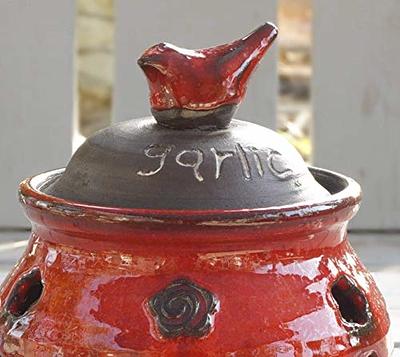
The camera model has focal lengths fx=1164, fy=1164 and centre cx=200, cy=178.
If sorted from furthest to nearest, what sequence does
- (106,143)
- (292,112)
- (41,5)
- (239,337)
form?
(292,112)
(41,5)
(106,143)
(239,337)

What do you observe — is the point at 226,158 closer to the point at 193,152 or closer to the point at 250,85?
the point at 193,152

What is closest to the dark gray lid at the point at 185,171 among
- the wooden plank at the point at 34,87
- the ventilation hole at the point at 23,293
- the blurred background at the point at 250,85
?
the ventilation hole at the point at 23,293

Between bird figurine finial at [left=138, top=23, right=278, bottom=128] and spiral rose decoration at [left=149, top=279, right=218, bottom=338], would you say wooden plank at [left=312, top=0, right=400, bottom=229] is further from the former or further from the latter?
spiral rose decoration at [left=149, top=279, right=218, bottom=338]

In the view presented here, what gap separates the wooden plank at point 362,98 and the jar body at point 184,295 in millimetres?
1480

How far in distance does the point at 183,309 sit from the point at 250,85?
1.49m

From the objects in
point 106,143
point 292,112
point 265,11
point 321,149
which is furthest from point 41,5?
point 292,112

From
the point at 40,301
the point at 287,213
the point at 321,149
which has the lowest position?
the point at 321,149

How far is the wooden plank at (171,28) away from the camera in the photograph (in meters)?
2.69

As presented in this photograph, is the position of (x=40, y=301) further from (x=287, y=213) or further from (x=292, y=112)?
(x=292, y=112)

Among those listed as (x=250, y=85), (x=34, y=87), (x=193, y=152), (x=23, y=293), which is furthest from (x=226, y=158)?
(x=34, y=87)

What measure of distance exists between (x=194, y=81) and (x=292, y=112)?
13.1ft

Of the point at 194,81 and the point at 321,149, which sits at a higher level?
the point at 194,81

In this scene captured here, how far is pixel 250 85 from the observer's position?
2705mm

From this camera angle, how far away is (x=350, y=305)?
139cm
